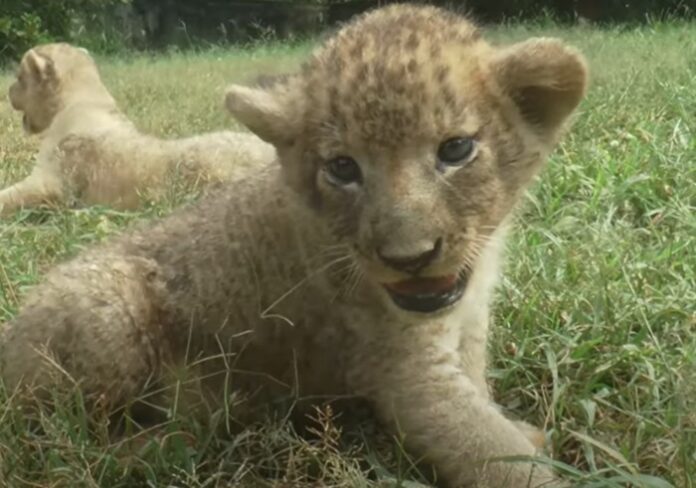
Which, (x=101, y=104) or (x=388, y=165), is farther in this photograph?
(x=101, y=104)

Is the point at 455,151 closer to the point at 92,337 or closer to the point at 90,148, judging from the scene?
the point at 92,337

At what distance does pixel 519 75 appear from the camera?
11.6 ft

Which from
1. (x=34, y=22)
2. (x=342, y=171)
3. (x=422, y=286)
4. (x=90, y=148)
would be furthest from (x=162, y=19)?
(x=422, y=286)

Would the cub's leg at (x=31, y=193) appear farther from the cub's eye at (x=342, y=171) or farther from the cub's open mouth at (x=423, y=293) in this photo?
the cub's open mouth at (x=423, y=293)

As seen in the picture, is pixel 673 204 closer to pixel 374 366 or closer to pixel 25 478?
pixel 374 366

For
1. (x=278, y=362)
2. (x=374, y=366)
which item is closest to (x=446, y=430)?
(x=374, y=366)

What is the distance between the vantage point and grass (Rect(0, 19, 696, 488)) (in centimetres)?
332

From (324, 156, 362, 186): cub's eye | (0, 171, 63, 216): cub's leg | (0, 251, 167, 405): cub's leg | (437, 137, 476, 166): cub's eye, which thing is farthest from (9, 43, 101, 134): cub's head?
(437, 137, 476, 166): cub's eye

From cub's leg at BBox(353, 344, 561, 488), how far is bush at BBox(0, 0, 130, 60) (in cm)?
933

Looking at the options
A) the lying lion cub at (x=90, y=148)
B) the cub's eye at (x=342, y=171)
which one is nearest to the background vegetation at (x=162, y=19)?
the lying lion cub at (x=90, y=148)

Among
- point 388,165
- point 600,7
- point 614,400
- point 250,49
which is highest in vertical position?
point 388,165

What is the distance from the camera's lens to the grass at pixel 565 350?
332 cm

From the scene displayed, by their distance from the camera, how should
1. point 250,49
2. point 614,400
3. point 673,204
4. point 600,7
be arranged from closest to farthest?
point 614,400 → point 673,204 → point 250,49 → point 600,7

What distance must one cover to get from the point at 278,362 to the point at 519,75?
106 cm
